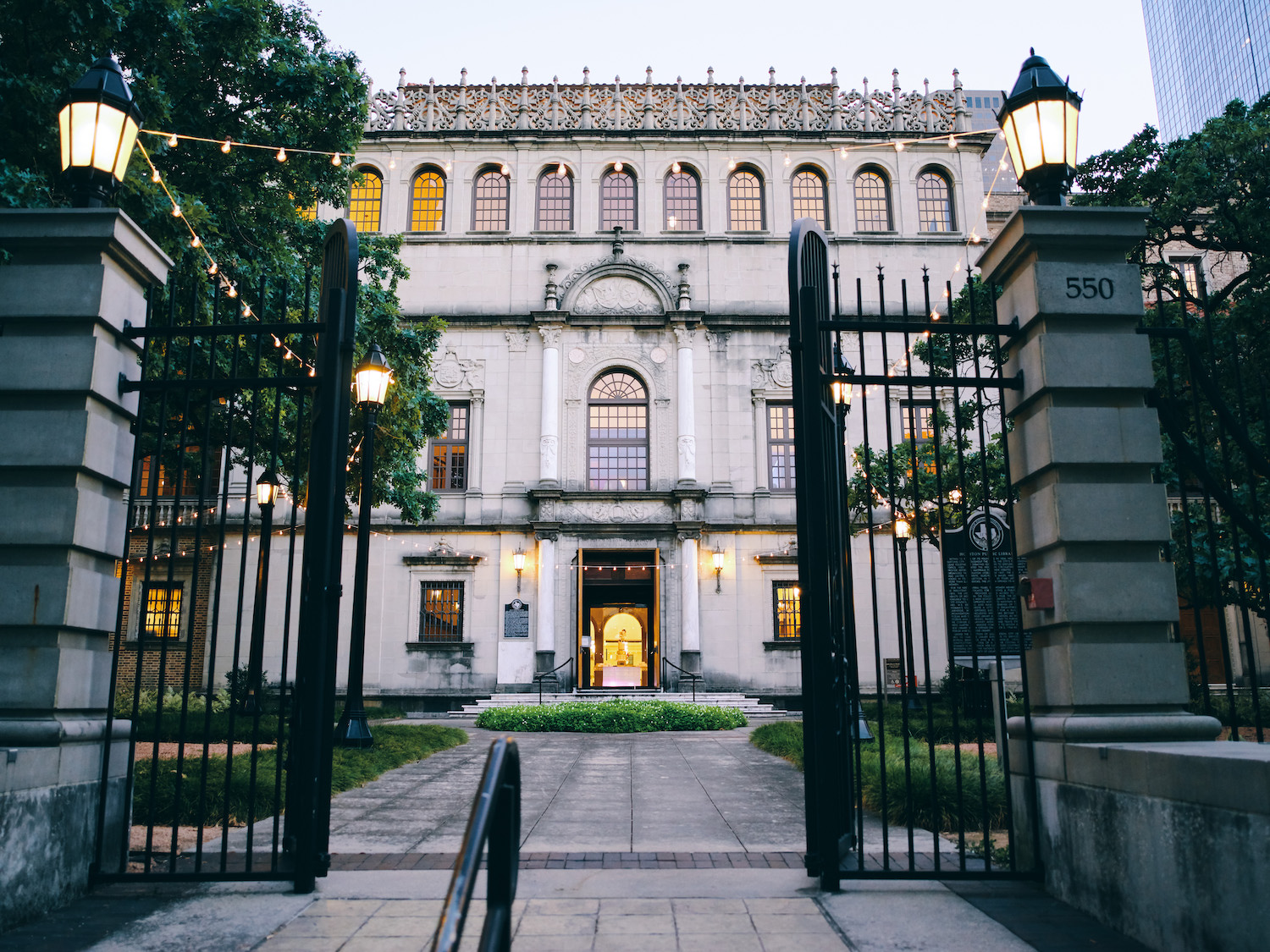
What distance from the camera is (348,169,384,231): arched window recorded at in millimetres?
29531

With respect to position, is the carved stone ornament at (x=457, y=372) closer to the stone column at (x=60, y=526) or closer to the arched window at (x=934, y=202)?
the arched window at (x=934, y=202)

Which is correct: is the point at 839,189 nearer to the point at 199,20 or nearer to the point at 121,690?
the point at 199,20

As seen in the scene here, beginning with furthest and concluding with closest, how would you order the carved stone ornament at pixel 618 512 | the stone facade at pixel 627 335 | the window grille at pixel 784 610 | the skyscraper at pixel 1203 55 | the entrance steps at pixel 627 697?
the skyscraper at pixel 1203 55, the carved stone ornament at pixel 618 512, the window grille at pixel 784 610, the stone facade at pixel 627 335, the entrance steps at pixel 627 697

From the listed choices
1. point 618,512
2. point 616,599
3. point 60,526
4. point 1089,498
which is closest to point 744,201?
point 618,512

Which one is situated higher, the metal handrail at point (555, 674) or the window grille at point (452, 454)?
the window grille at point (452, 454)

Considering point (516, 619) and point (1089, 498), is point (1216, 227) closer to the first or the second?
point (1089, 498)

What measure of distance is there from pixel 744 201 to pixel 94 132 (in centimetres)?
2603

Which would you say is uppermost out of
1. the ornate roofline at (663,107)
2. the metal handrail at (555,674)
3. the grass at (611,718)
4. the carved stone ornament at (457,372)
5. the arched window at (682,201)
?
the ornate roofline at (663,107)

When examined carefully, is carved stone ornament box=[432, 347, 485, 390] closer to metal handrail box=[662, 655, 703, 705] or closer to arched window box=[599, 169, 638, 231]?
arched window box=[599, 169, 638, 231]

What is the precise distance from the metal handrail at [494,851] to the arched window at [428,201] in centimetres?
2831

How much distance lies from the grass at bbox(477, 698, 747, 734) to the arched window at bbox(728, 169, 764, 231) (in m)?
16.3

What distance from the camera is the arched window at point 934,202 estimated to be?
97.5ft

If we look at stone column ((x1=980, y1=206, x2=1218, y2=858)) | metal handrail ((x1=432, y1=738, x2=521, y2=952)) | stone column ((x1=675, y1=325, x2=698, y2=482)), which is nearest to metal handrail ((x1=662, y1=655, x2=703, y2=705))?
stone column ((x1=675, y1=325, x2=698, y2=482))

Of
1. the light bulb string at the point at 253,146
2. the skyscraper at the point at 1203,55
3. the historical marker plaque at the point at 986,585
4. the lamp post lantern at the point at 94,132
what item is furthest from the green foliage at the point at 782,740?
the skyscraper at the point at 1203,55
